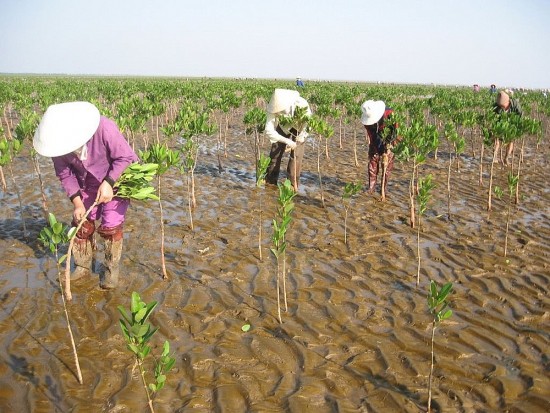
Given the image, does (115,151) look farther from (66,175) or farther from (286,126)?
(286,126)

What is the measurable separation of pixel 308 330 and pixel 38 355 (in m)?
2.50

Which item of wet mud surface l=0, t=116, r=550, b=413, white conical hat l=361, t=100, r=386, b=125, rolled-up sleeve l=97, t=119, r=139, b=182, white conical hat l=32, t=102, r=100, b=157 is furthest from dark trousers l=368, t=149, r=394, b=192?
white conical hat l=32, t=102, r=100, b=157

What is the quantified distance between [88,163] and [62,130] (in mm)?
650

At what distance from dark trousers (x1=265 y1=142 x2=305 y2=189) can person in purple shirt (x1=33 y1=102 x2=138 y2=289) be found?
4563mm

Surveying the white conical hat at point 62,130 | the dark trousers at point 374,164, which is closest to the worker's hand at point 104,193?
the white conical hat at point 62,130

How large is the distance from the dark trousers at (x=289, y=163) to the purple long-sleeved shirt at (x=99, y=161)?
4619 millimetres

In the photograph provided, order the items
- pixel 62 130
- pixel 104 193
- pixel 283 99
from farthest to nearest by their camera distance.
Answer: pixel 283 99 < pixel 104 193 < pixel 62 130

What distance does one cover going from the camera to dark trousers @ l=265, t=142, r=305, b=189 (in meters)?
8.56

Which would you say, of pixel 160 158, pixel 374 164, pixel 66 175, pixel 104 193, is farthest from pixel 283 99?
pixel 104 193

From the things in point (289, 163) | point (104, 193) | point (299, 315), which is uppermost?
point (104, 193)

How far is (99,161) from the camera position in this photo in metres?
4.31

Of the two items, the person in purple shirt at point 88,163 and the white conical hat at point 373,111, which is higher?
the white conical hat at point 373,111

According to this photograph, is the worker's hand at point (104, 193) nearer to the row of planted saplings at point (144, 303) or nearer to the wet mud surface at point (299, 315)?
the row of planted saplings at point (144, 303)

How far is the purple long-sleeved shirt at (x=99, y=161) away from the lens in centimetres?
415
